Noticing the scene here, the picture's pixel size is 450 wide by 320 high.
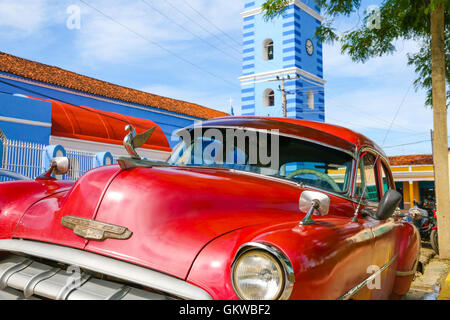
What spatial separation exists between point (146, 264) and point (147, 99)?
2290 centimetres

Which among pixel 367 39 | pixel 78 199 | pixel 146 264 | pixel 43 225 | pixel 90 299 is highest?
pixel 367 39

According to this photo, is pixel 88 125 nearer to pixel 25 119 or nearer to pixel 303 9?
pixel 25 119

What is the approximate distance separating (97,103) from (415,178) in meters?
19.9

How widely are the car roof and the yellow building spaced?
24.1 meters

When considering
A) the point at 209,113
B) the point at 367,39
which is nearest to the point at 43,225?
the point at 367,39

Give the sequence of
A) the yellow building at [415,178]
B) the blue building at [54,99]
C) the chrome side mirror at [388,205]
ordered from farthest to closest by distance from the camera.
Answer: the yellow building at [415,178] < the blue building at [54,99] < the chrome side mirror at [388,205]

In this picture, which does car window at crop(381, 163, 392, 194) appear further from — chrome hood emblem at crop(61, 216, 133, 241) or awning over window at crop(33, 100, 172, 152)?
awning over window at crop(33, 100, 172, 152)

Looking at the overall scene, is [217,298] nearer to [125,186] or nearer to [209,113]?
[125,186]

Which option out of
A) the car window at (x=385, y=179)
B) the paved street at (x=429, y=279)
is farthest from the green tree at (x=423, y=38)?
the car window at (x=385, y=179)

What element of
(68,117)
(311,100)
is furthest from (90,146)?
(311,100)

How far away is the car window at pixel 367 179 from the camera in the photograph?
2875mm

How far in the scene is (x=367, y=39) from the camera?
29.3 feet

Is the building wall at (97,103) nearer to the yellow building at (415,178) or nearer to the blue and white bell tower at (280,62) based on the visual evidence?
the blue and white bell tower at (280,62)

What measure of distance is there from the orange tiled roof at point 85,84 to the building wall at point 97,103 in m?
0.24
